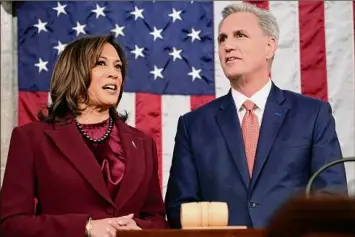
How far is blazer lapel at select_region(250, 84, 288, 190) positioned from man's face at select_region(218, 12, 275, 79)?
0.14 metres

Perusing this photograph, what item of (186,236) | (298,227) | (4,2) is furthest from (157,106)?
(298,227)

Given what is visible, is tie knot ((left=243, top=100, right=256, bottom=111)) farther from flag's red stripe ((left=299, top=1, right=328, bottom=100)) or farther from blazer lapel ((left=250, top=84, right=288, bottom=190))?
flag's red stripe ((left=299, top=1, right=328, bottom=100))

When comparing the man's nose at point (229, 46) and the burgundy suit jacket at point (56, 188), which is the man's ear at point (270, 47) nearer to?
the man's nose at point (229, 46)

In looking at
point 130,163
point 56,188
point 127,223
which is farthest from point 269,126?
point 56,188

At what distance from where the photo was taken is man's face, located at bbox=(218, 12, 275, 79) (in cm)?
256

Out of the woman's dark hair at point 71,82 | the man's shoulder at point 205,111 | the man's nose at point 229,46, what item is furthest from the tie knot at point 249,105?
the woman's dark hair at point 71,82

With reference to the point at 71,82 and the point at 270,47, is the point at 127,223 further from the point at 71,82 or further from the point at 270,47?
the point at 270,47

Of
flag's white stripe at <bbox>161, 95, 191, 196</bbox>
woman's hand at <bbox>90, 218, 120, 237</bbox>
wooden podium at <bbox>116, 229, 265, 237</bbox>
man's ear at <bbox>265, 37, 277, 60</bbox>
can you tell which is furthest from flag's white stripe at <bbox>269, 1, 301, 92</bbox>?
wooden podium at <bbox>116, 229, 265, 237</bbox>

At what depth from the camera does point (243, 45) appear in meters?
2.59

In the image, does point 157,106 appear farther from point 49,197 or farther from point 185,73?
point 49,197

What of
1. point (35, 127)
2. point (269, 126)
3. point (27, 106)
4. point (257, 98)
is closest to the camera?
point (35, 127)

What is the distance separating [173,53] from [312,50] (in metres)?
0.90

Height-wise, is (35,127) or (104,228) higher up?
(35,127)

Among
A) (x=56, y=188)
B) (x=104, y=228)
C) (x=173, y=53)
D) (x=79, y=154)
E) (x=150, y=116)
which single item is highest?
(x=173, y=53)
